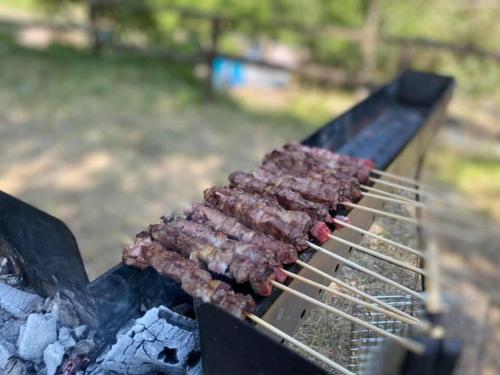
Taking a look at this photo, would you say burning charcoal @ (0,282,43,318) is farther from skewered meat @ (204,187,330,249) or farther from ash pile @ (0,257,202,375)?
skewered meat @ (204,187,330,249)

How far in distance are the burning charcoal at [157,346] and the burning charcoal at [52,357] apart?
0.23m

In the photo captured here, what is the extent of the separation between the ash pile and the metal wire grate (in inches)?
30.6

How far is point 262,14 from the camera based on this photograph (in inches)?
429

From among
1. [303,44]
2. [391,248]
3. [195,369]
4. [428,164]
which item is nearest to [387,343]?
[195,369]

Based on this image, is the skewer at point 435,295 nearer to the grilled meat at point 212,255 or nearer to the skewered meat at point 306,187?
the grilled meat at point 212,255

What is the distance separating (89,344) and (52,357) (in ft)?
0.59

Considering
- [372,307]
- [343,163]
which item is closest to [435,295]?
[372,307]

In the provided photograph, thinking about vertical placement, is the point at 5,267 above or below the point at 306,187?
below

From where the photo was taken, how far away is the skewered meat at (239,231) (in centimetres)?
247

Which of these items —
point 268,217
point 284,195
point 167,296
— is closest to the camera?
point 167,296

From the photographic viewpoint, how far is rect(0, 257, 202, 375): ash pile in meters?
2.17

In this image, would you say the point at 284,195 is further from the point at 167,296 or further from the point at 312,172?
the point at 167,296

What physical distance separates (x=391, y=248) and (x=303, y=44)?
9.24 m

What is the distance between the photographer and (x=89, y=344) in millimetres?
2324
